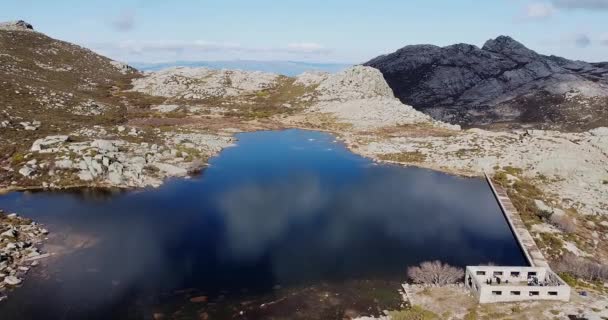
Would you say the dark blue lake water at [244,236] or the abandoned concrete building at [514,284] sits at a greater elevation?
the abandoned concrete building at [514,284]

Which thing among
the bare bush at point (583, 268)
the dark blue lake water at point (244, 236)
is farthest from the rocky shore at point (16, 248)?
the bare bush at point (583, 268)

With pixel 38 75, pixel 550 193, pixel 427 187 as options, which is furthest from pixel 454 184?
pixel 38 75

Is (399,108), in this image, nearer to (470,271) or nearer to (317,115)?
(317,115)

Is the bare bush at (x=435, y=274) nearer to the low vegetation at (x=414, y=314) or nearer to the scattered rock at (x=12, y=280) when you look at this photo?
the low vegetation at (x=414, y=314)

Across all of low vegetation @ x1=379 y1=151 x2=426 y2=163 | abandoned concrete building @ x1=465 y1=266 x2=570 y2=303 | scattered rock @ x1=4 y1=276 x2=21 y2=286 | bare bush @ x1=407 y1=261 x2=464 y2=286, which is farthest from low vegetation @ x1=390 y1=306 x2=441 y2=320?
low vegetation @ x1=379 y1=151 x2=426 y2=163

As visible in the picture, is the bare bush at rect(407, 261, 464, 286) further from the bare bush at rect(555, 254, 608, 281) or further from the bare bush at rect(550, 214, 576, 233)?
the bare bush at rect(550, 214, 576, 233)

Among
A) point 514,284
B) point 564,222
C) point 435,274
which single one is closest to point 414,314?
point 435,274

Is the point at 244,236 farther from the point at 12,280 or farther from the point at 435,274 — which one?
the point at 12,280

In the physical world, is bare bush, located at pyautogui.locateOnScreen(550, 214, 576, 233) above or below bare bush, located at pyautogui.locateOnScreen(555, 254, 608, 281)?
above
